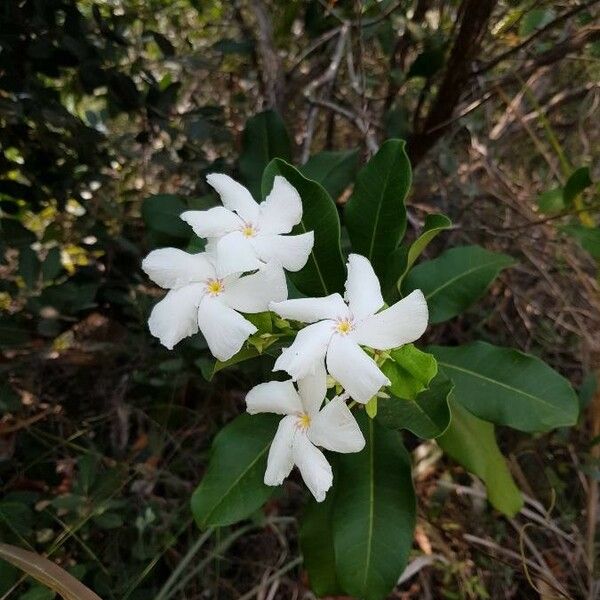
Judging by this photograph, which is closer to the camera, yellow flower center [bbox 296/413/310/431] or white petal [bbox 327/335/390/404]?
white petal [bbox 327/335/390/404]

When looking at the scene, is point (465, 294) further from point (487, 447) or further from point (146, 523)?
point (146, 523)

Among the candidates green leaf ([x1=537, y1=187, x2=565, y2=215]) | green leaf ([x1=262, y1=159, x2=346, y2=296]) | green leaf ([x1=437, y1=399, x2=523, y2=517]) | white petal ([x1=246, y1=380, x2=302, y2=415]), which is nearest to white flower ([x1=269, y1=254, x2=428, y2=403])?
white petal ([x1=246, y1=380, x2=302, y2=415])

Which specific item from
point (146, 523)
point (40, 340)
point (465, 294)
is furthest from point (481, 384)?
point (40, 340)

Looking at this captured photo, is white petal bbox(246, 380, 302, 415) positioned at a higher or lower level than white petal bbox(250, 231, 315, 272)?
lower

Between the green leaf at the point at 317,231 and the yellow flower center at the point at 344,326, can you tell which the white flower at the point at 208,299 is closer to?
the yellow flower center at the point at 344,326

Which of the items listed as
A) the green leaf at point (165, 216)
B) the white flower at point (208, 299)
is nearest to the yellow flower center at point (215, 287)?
the white flower at point (208, 299)

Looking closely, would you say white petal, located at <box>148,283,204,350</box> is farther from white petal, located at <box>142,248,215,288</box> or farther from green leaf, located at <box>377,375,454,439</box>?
green leaf, located at <box>377,375,454,439</box>
